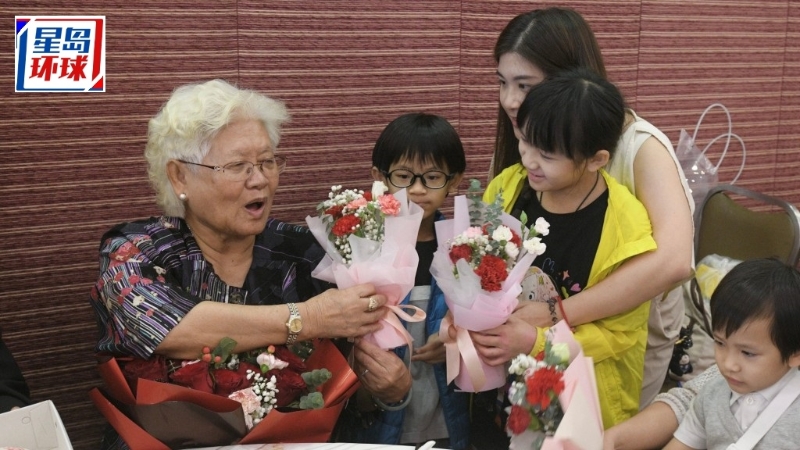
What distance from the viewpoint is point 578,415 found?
169 cm

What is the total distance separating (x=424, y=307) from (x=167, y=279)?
2.53 feet

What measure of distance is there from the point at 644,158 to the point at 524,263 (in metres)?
0.56

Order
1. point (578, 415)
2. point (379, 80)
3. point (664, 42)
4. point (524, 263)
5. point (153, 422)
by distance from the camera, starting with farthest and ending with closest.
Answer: point (664, 42)
point (379, 80)
point (524, 263)
point (153, 422)
point (578, 415)

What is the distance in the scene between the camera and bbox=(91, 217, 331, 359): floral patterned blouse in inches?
83.1

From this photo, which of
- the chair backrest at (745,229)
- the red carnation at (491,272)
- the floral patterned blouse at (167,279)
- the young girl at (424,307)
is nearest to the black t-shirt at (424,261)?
the young girl at (424,307)

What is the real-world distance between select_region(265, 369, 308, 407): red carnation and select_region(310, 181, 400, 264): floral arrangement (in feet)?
1.07

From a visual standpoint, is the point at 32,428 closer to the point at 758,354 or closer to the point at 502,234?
the point at 502,234

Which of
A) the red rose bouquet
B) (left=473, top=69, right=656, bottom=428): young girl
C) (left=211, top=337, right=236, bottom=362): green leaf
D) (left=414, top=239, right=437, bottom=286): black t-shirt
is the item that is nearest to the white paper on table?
the red rose bouquet

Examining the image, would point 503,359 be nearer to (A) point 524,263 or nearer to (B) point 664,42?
(A) point 524,263

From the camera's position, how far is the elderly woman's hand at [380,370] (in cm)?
226

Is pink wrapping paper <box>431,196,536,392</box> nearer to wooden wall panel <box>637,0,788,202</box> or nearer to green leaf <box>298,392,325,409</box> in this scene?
green leaf <box>298,392,325,409</box>

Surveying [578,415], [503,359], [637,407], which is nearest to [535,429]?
[578,415]

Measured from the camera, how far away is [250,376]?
6.59 ft

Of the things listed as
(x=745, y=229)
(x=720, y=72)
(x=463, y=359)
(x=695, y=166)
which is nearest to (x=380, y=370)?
(x=463, y=359)
